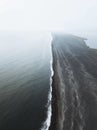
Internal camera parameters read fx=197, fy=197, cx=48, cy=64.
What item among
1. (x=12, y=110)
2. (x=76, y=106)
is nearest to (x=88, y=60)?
(x=76, y=106)

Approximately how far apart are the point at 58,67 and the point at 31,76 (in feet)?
28.9

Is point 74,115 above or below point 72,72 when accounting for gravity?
above

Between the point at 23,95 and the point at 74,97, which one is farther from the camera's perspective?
the point at 23,95

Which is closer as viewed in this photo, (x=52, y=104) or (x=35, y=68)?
(x=52, y=104)

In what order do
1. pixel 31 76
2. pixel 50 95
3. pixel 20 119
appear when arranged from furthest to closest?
pixel 31 76
pixel 50 95
pixel 20 119

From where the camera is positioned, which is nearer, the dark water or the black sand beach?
the black sand beach

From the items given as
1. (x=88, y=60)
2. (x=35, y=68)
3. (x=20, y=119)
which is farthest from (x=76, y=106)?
(x=88, y=60)

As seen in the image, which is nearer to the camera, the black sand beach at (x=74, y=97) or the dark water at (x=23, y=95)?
the black sand beach at (x=74, y=97)

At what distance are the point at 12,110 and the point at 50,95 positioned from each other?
306 inches

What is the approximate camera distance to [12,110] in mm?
29047

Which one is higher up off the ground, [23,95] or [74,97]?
[74,97]

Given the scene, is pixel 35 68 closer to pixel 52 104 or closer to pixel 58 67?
pixel 58 67

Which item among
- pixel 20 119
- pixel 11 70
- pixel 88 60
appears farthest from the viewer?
pixel 88 60

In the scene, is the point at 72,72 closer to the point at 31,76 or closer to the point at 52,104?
the point at 31,76
